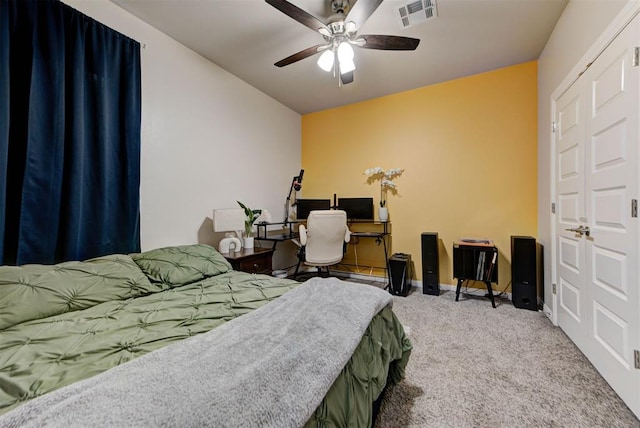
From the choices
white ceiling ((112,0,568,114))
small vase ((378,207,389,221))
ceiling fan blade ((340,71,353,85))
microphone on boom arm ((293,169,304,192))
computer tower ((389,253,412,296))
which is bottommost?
computer tower ((389,253,412,296))

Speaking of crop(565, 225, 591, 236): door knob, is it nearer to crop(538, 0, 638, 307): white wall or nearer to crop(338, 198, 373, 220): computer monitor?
crop(538, 0, 638, 307): white wall

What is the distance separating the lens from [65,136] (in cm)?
179

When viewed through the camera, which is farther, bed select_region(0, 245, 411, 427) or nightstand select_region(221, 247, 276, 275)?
nightstand select_region(221, 247, 276, 275)

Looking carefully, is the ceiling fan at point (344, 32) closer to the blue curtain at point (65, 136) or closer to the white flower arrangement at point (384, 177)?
the blue curtain at point (65, 136)

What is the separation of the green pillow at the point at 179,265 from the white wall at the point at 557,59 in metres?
3.07

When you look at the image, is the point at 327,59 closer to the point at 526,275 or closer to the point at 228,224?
the point at 228,224

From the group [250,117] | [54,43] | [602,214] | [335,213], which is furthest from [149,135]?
[602,214]

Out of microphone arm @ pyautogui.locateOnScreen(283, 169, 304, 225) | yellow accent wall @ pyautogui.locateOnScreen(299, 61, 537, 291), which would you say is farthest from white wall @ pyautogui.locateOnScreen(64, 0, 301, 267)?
yellow accent wall @ pyautogui.locateOnScreen(299, 61, 537, 291)

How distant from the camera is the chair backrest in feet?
10.2

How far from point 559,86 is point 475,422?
9.01ft

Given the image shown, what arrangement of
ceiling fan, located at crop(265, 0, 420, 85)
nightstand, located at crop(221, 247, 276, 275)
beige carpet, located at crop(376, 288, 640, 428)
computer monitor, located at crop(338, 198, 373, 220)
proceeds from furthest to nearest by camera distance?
1. computer monitor, located at crop(338, 198, 373, 220)
2. nightstand, located at crop(221, 247, 276, 275)
3. ceiling fan, located at crop(265, 0, 420, 85)
4. beige carpet, located at crop(376, 288, 640, 428)

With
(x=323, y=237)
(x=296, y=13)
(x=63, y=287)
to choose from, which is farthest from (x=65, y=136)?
(x=323, y=237)

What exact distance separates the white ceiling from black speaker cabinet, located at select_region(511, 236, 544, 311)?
6.69 ft

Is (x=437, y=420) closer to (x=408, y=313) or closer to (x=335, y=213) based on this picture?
(x=408, y=313)
